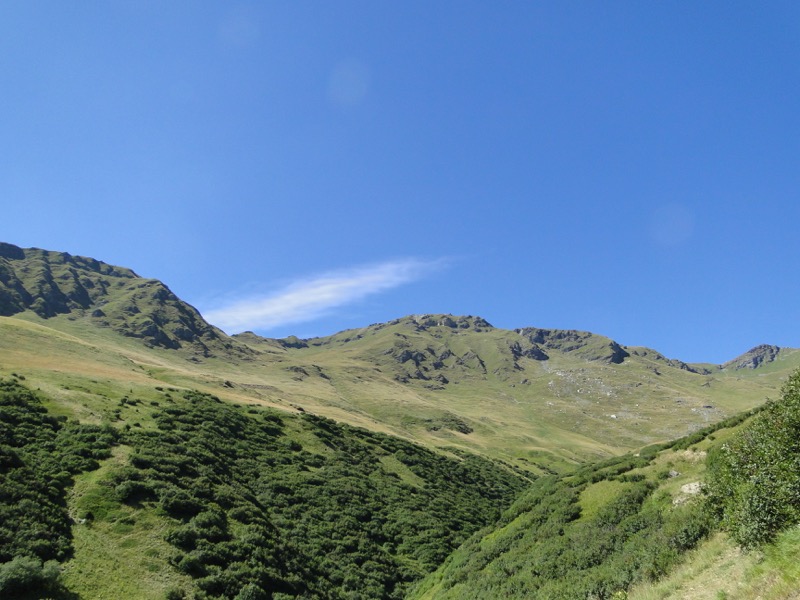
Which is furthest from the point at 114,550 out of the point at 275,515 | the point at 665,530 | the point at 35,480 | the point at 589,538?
the point at 665,530

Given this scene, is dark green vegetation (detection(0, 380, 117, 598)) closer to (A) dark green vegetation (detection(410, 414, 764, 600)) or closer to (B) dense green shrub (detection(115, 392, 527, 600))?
(B) dense green shrub (detection(115, 392, 527, 600))

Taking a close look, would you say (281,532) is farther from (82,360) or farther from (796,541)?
(82,360)

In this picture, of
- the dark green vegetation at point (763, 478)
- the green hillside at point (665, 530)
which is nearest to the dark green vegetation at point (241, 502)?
the green hillside at point (665, 530)

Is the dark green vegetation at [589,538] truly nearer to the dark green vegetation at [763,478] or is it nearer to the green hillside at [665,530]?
the green hillside at [665,530]

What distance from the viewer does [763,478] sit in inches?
604

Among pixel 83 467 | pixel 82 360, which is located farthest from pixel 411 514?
pixel 82 360

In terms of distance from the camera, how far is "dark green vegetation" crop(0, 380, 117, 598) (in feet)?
79.8

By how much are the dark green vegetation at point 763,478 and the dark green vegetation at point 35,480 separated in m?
33.7

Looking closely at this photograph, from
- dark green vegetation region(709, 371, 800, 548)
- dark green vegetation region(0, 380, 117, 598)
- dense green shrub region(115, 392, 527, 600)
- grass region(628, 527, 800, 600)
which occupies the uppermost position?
dark green vegetation region(709, 371, 800, 548)

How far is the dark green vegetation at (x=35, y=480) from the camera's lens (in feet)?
79.8

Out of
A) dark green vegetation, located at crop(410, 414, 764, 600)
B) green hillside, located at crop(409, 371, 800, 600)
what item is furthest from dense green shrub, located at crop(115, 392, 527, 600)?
dark green vegetation, located at crop(410, 414, 764, 600)

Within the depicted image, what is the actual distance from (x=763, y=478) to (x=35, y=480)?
44.7 metres

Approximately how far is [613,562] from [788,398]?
11.0 m

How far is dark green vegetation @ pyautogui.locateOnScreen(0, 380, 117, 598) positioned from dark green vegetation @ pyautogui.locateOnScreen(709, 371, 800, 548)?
3369 cm
